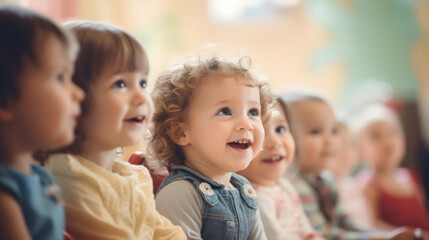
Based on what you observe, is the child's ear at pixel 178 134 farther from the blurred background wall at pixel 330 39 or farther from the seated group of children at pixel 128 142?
the blurred background wall at pixel 330 39

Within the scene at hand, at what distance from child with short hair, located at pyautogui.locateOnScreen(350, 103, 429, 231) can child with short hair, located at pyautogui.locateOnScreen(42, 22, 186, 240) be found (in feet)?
6.14

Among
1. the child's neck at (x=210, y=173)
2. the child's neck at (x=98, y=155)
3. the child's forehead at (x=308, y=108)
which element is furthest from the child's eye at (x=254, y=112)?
the child's forehead at (x=308, y=108)

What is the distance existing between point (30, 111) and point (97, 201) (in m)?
0.21

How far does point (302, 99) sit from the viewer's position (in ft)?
5.79

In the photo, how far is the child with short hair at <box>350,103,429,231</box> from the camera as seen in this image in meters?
2.48

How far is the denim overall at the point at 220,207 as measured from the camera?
3.46 feet

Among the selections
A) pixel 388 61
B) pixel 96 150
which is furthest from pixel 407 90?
pixel 96 150

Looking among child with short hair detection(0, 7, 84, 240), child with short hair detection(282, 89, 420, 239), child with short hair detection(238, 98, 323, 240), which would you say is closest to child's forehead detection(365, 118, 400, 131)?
child with short hair detection(282, 89, 420, 239)

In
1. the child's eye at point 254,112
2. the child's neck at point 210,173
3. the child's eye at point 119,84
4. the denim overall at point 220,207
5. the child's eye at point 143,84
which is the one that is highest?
the child's eye at point 119,84

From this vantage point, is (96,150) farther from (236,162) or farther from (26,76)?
(236,162)

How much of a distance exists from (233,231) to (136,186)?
0.28 metres

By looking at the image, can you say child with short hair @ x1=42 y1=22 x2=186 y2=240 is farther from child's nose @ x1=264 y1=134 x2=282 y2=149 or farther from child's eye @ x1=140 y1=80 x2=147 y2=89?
child's nose @ x1=264 y1=134 x2=282 y2=149

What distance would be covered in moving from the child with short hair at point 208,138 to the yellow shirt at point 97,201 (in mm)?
166

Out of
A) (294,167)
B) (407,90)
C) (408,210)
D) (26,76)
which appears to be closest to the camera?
(26,76)
